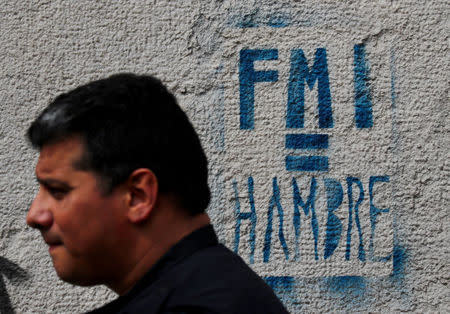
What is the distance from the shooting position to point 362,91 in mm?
2723

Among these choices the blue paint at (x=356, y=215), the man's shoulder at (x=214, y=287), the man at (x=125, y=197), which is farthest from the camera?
the blue paint at (x=356, y=215)

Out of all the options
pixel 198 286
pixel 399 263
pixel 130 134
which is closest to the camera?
pixel 198 286

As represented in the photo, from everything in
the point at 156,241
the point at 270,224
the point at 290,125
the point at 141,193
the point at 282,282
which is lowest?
the point at 282,282

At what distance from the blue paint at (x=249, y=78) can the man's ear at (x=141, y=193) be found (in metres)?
1.28

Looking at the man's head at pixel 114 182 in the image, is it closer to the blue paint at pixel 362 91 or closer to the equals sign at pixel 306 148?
the equals sign at pixel 306 148

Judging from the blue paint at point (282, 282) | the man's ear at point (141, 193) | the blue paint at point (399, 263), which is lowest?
the blue paint at point (282, 282)

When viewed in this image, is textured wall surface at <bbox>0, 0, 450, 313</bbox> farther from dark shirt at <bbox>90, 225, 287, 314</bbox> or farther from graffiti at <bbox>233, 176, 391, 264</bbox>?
dark shirt at <bbox>90, 225, 287, 314</bbox>

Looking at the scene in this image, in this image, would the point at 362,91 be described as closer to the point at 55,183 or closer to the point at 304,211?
the point at 304,211

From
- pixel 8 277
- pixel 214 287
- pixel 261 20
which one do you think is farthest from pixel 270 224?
pixel 214 287

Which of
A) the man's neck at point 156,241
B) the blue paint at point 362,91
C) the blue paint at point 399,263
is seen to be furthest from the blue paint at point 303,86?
the man's neck at point 156,241

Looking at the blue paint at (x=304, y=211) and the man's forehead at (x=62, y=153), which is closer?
the man's forehead at (x=62, y=153)

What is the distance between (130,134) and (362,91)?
4.81ft

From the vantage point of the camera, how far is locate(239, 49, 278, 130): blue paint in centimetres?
273

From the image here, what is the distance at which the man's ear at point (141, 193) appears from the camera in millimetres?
1469
